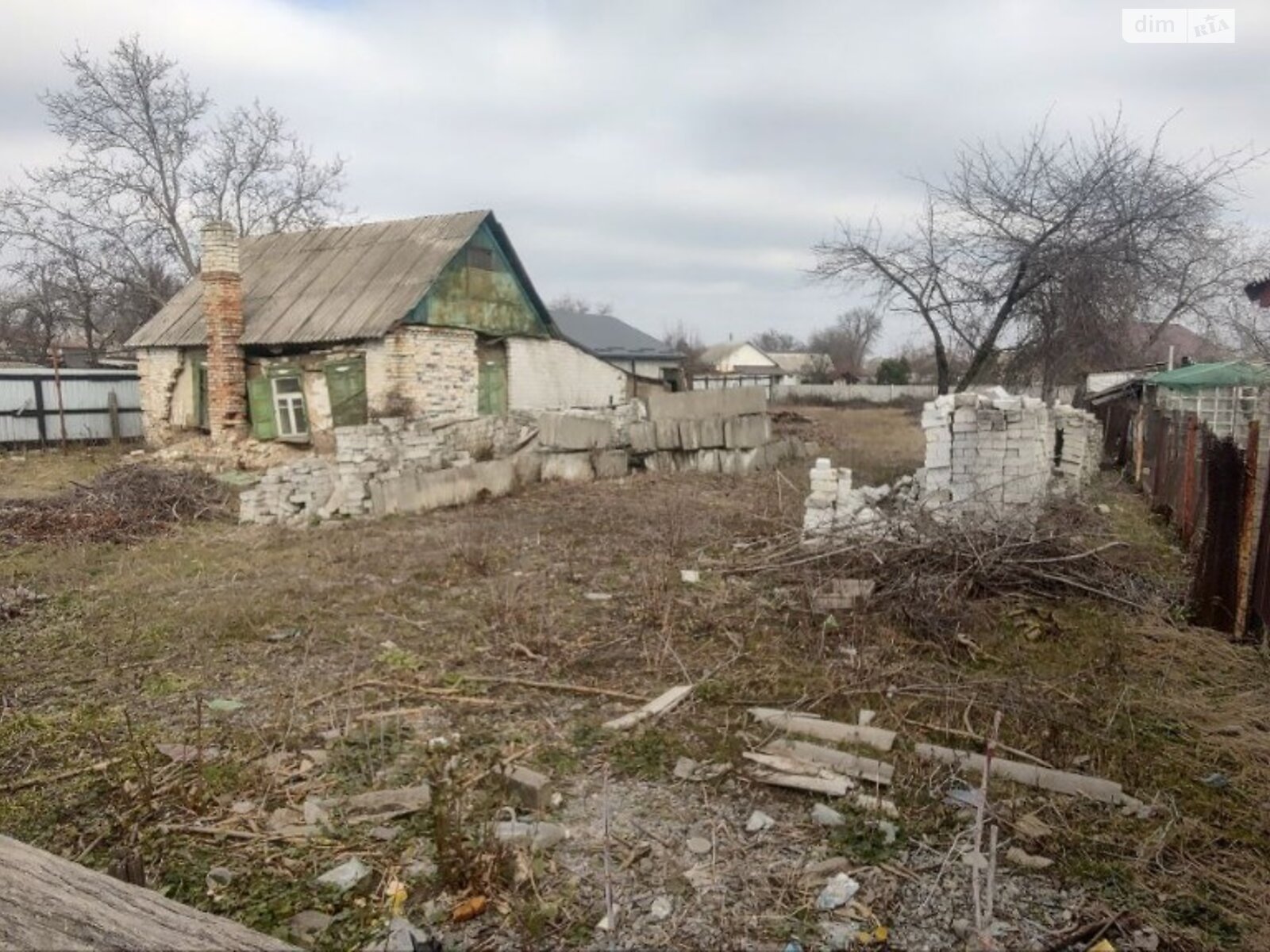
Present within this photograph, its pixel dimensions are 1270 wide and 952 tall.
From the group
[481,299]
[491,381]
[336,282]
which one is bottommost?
[491,381]

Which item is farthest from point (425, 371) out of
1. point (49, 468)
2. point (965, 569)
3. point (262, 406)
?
point (965, 569)

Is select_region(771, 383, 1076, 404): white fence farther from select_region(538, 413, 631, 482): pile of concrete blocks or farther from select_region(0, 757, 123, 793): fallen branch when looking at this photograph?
select_region(0, 757, 123, 793): fallen branch

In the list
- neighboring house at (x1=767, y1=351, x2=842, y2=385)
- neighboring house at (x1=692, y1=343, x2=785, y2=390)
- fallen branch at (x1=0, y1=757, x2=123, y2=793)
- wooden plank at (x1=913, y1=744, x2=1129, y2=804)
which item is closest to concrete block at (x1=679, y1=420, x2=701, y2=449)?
wooden plank at (x1=913, y1=744, x2=1129, y2=804)

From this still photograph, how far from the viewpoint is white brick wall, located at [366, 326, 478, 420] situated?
13883 millimetres

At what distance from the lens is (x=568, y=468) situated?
46.1ft

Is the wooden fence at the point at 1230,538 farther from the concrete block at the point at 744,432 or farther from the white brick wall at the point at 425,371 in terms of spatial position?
the white brick wall at the point at 425,371

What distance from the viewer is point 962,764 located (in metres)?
3.80

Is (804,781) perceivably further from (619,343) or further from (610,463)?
(619,343)

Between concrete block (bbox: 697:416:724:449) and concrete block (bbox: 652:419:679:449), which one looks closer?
concrete block (bbox: 697:416:724:449)

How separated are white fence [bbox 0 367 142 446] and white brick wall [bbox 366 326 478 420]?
8743mm

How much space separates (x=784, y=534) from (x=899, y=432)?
17843 mm

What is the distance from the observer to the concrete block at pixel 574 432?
45.7 feet

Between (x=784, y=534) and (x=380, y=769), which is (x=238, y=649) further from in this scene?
(x=784, y=534)

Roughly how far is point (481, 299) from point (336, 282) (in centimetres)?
295
